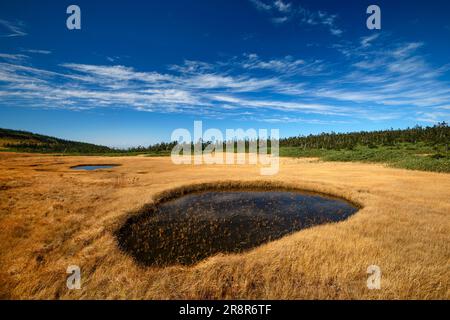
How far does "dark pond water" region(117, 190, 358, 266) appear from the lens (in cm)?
1275

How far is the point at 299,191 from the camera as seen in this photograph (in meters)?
27.0

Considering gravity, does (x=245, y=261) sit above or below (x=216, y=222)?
above

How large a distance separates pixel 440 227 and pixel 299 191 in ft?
45.7

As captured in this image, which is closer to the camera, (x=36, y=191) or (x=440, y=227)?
(x=440, y=227)

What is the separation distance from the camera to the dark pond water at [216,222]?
41.8 feet

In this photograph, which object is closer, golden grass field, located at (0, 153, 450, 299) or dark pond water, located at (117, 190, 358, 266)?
golden grass field, located at (0, 153, 450, 299)

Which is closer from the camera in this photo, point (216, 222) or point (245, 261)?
point (245, 261)

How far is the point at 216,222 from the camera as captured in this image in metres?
17.2

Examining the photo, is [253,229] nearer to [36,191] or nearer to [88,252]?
[88,252]

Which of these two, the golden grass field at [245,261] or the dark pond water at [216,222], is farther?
the dark pond water at [216,222]
